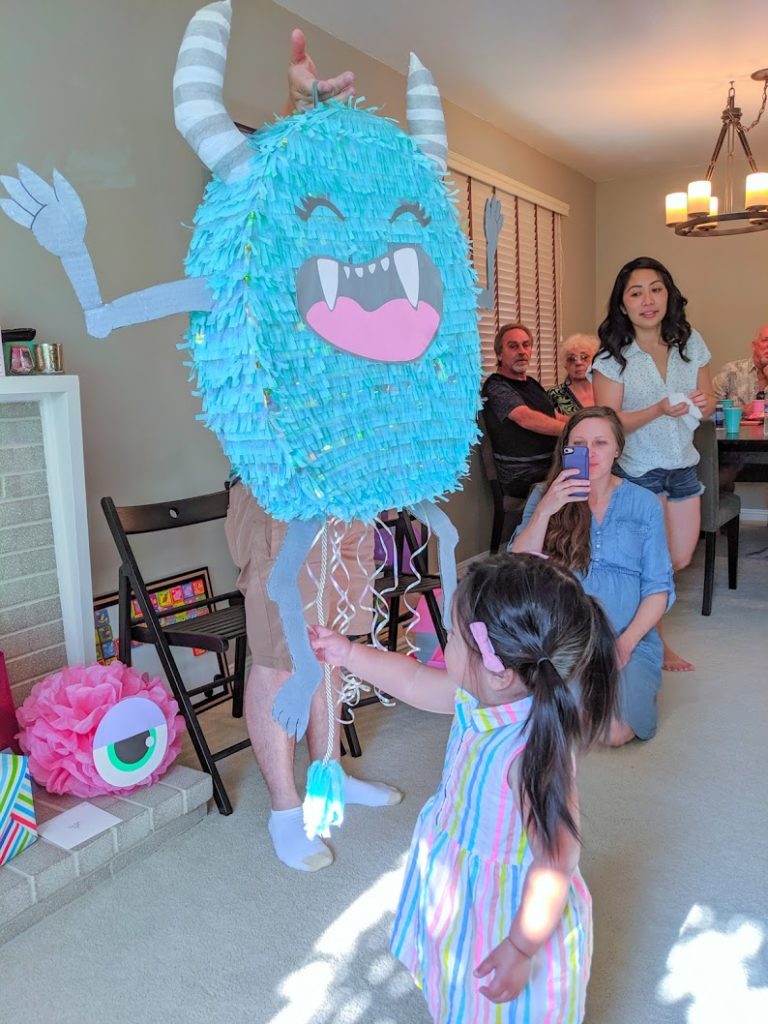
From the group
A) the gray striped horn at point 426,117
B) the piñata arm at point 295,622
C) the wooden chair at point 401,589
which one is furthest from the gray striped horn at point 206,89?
the wooden chair at point 401,589

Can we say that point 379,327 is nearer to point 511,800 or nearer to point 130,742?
point 511,800

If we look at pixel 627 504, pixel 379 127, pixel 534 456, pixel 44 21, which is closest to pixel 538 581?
pixel 379 127

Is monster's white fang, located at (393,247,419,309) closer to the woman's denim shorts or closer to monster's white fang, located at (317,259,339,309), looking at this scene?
monster's white fang, located at (317,259,339,309)

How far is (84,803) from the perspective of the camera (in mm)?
1740

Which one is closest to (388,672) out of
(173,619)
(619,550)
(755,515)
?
(619,550)

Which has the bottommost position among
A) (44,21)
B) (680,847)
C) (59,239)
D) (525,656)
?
(680,847)

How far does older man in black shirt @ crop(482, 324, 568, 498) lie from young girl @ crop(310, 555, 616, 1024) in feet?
8.50

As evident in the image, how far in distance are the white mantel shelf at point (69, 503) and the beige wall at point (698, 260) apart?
4.37m

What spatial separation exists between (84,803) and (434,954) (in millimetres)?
954

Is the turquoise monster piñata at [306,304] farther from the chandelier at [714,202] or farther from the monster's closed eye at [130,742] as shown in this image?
the chandelier at [714,202]

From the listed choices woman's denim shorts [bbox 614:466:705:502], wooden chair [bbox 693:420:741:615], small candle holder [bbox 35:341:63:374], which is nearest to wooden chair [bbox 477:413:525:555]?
wooden chair [bbox 693:420:741:615]

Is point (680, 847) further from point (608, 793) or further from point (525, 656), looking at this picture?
point (525, 656)

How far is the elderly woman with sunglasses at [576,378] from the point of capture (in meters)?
4.09

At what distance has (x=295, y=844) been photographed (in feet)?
5.49
